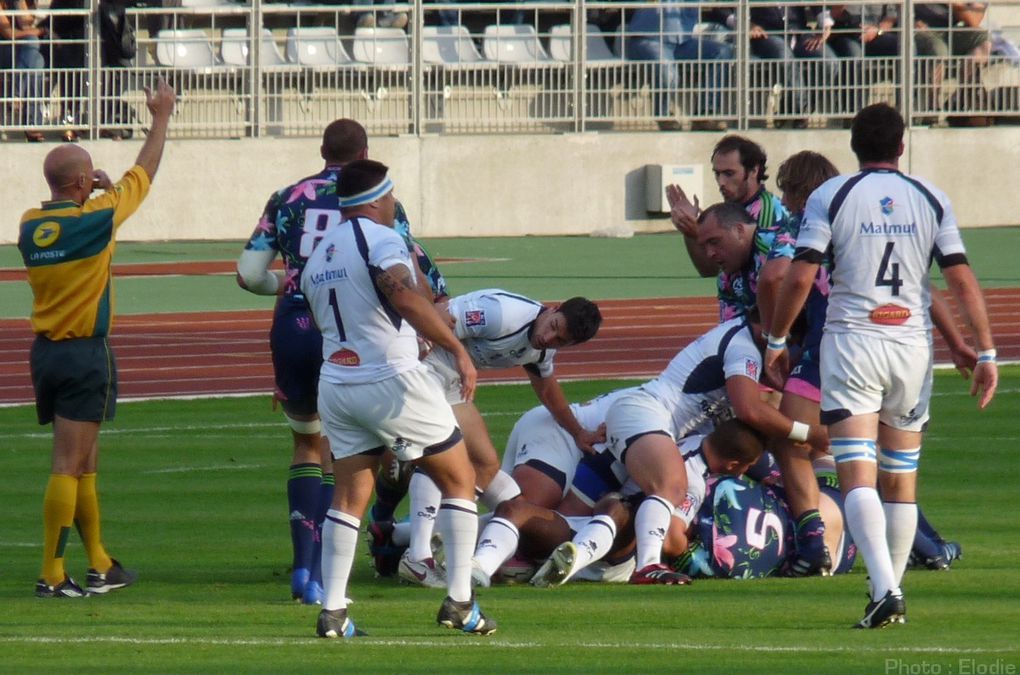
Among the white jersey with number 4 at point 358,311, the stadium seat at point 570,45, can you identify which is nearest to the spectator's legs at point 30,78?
the stadium seat at point 570,45

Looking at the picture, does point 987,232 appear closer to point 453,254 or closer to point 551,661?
point 453,254

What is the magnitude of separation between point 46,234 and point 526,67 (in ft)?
77.2

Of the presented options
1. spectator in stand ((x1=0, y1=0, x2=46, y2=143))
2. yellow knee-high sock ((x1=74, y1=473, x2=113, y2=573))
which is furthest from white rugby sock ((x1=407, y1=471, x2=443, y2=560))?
spectator in stand ((x1=0, y1=0, x2=46, y2=143))

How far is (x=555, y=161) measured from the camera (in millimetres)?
31953

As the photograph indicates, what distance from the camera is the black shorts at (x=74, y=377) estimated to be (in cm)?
838

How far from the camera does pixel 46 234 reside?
27.2 ft

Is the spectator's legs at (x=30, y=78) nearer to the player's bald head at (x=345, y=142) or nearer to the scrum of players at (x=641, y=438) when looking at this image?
the scrum of players at (x=641, y=438)

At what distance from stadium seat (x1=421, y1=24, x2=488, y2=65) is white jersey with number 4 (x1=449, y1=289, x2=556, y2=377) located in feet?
75.5

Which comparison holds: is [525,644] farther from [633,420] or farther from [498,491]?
[633,420]

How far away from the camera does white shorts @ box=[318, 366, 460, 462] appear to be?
23.1 ft

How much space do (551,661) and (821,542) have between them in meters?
2.60

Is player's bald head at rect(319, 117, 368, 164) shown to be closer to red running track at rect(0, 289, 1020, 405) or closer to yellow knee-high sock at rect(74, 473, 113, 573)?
yellow knee-high sock at rect(74, 473, 113, 573)

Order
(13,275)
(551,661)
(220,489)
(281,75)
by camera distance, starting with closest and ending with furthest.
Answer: (551,661) < (220,489) < (13,275) < (281,75)

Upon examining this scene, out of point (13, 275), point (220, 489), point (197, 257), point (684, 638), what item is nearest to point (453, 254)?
point (197, 257)
